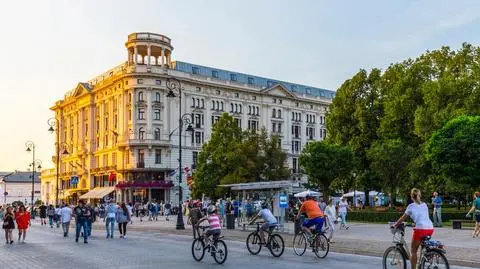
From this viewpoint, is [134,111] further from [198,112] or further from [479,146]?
[479,146]

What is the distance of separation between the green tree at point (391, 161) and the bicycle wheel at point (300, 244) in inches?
1124

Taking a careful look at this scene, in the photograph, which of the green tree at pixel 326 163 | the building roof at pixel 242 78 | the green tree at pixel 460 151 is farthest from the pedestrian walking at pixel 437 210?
the building roof at pixel 242 78

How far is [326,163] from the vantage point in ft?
164

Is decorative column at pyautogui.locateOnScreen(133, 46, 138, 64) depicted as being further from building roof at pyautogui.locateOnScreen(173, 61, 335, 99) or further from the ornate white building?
building roof at pyautogui.locateOnScreen(173, 61, 335, 99)

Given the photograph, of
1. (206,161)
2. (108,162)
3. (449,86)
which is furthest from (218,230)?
(108,162)

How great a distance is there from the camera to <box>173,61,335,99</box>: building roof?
309ft

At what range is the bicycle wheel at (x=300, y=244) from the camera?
18.3 meters

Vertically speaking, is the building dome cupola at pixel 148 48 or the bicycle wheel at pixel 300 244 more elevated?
the building dome cupola at pixel 148 48

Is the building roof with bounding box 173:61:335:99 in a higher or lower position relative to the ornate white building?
higher

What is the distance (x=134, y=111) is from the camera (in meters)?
84.1

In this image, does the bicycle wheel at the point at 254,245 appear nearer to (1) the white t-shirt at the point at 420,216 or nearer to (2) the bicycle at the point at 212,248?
(2) the bicycle at the point at 212,248

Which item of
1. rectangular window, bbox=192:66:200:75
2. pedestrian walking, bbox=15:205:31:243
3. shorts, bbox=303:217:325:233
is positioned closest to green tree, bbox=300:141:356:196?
pedestrian walking, bbox=15:205:31:243

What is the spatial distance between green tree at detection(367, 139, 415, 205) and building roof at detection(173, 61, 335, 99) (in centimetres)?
4915

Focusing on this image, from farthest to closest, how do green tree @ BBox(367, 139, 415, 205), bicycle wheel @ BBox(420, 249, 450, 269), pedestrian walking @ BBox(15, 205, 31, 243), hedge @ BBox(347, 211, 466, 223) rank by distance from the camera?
green tree @ BBox(367, 139, 415, 205) < hedge @ BBox(347, 211, 466, 223) < pedestrian walking @ BBox(15, 205, 31, 243) < bicycle wheel @ BBox(420, 249, 450, 269)
